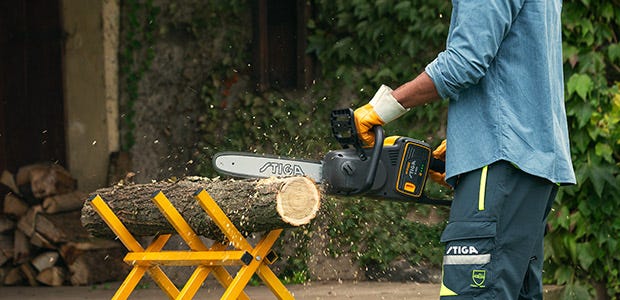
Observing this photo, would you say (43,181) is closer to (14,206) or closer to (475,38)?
(14,206)

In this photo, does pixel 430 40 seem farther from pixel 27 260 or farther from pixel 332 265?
pixel 27 260

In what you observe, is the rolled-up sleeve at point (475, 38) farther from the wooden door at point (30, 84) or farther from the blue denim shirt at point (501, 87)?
the wooden door at point (30, 84)

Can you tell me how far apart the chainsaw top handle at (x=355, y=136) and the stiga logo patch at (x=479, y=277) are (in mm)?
470

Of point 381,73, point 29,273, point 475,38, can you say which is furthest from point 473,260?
point 29,273

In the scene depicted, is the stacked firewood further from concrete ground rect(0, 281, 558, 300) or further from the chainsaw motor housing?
the chainsaw motor housing

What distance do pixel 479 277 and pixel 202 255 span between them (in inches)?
66.3

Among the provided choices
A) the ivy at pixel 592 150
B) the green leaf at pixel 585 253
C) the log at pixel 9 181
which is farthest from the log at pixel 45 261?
the green leaf at pixel 585 253

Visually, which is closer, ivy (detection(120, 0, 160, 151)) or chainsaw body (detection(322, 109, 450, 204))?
chainsaw body (detection(322, 109, 450, 204))

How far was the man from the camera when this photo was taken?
2.89 m

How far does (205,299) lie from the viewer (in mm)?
6355

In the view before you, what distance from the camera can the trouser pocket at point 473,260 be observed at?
113 inches

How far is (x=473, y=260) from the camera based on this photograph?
2.88 metres

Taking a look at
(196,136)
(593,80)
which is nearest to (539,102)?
(593,80)

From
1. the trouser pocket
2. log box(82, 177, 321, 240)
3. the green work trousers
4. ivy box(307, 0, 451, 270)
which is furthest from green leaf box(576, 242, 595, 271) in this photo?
the trouser pocket
